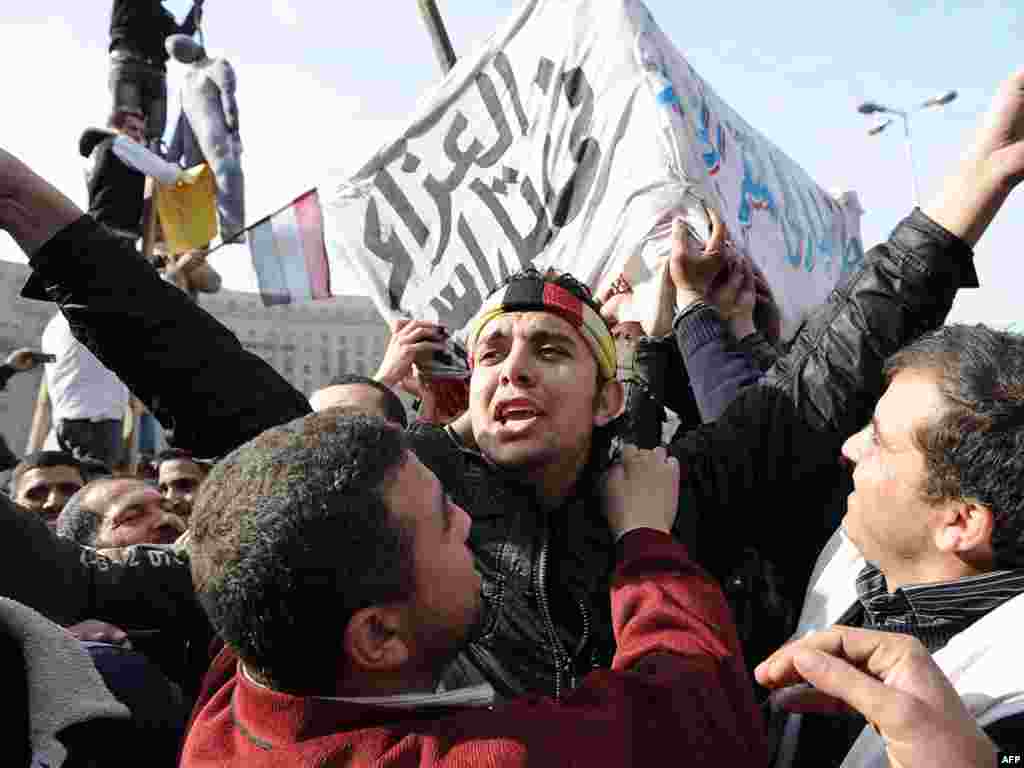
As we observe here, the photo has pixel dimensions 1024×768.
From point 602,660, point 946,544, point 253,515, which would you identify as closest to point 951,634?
point 946,544

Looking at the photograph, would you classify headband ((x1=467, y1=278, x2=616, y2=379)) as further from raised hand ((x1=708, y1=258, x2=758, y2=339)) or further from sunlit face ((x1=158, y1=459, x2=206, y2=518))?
sunlit face ((x1=158, y1=459, x2=206, y2=518))

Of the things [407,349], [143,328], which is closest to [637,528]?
[143,328]

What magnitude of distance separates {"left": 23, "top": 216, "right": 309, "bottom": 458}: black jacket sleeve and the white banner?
177 cm

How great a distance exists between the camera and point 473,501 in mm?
1883

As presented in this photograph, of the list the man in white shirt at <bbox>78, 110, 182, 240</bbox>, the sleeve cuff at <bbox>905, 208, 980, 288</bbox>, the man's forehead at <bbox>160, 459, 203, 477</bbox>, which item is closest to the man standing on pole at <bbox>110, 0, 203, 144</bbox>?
the man in white shirt at <bbox>78, 110, 182, 240</bbox>

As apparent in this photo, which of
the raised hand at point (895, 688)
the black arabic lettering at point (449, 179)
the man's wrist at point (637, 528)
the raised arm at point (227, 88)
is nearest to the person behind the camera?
the raised hand at point (895, 688)

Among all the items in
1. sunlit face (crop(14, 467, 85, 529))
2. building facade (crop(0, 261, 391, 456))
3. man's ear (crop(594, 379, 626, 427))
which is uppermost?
man's ear (crop(594, 379, 626, 427))

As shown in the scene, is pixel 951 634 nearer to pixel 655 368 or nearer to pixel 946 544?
pixel 946 544

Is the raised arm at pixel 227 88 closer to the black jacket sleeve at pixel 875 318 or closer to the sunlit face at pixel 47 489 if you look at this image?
the sunlit face at pixel 47 489

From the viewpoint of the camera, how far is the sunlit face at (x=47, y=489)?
4.43m

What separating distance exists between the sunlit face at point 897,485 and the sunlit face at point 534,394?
0.56 m

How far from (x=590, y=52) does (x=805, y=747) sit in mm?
3025

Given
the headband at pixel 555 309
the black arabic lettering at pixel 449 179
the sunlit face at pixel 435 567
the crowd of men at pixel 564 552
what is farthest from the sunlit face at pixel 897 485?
the black arabic lettering at pixel 449 179

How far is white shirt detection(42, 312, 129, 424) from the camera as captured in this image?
588 cm
